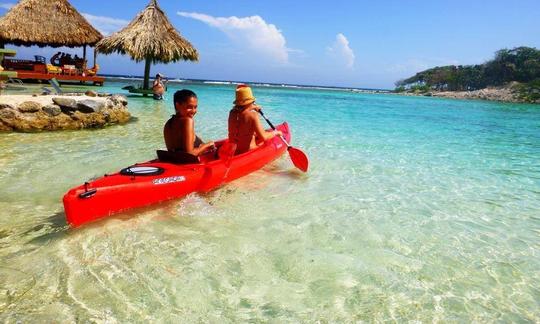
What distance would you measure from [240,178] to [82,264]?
2.78m

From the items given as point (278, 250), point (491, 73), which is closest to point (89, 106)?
point (278, 250)

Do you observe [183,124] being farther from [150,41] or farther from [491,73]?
[491,73]

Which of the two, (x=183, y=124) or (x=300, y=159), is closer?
(x=183, y=124)

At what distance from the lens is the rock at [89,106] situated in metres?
8.43

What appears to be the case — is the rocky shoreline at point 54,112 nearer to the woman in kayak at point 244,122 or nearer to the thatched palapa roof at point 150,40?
the woman in kayak at point 244,122

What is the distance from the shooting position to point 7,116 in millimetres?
7426

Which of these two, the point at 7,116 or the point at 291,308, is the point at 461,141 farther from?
the point at 7,116

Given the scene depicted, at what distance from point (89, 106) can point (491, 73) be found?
76.5 meters

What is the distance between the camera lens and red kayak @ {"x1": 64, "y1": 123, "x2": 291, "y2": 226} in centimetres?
324

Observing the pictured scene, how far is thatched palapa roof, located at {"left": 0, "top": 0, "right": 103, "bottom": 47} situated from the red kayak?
18.6m

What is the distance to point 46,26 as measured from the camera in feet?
62.1

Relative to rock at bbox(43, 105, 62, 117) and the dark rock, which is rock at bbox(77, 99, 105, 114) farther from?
the dark rock

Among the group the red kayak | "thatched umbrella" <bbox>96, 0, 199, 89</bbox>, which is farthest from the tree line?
the red kayak

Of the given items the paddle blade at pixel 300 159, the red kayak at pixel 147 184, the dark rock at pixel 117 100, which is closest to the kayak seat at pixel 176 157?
the red kayak at pixel 147 184
